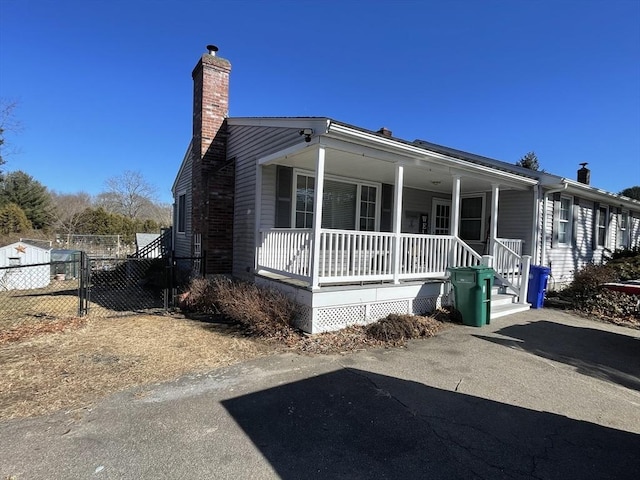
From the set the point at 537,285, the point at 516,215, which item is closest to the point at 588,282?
the point at 537,285

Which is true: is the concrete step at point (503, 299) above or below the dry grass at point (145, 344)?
above

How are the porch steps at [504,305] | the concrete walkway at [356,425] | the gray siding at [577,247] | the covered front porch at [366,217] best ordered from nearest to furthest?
the concrete walkway at [356,425]
the covered front porch at [366,217]
the porch steps at [504,305]
the gray siding at [577,247]

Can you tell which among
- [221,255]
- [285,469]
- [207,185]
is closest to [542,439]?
[285,469]

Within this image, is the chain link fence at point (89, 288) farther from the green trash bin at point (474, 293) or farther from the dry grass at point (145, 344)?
the green trash bin at point (474, 293)

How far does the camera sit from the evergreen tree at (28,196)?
108 feet

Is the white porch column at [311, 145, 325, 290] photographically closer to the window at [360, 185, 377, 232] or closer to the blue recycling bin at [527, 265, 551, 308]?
the window at [360, 185, 377, 232]

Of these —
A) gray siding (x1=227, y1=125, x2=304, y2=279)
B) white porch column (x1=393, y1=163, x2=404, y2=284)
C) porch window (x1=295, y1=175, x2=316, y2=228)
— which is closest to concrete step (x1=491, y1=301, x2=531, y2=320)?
→ white porch column (x1=393, y1=163, x2=404, y2=284)

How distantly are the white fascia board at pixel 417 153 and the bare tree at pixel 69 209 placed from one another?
34993 mm

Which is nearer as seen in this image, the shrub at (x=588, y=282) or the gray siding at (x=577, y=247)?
the shrub at (x=588, y=282)

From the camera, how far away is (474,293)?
6.97m

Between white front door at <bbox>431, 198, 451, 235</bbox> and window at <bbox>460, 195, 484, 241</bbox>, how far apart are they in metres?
0.50

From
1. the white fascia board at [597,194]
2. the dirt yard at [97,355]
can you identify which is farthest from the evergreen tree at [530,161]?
the dirt yard at [97,355]

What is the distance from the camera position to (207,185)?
9.18 meters

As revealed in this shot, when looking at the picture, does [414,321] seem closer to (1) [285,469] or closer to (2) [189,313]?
(1) [285,469]
